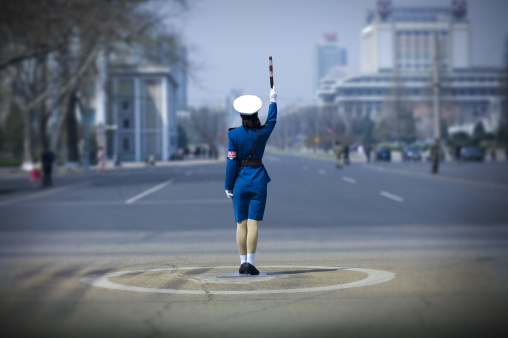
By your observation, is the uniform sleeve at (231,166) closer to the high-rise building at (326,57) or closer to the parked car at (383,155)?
the high-rise building at (326,57)

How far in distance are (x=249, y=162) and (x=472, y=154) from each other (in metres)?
54.6

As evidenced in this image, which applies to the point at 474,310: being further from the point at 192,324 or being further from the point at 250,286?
the point at 192,324

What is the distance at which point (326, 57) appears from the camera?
4.64 meters

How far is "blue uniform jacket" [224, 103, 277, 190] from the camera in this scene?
2676mm

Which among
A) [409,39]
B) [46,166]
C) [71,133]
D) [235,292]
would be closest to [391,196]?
[46,166]

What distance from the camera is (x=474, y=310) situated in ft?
12.6

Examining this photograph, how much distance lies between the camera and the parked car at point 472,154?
175ft

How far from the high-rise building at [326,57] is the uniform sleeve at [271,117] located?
148 cm

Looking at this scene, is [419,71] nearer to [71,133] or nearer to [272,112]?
[71,133]

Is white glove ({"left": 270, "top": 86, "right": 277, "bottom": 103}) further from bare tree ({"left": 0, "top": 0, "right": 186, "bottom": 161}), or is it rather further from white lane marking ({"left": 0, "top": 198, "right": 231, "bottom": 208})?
bare tree ({"left": 0, "top": 0, "right": 186, "bottom": 161})

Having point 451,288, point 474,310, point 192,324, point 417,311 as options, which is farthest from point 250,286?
point 451,288

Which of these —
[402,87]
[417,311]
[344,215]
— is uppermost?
[402,87]

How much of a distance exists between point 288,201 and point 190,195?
180 inches

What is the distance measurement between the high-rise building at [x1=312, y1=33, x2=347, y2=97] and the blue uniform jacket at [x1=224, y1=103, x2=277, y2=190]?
1.56 meters
